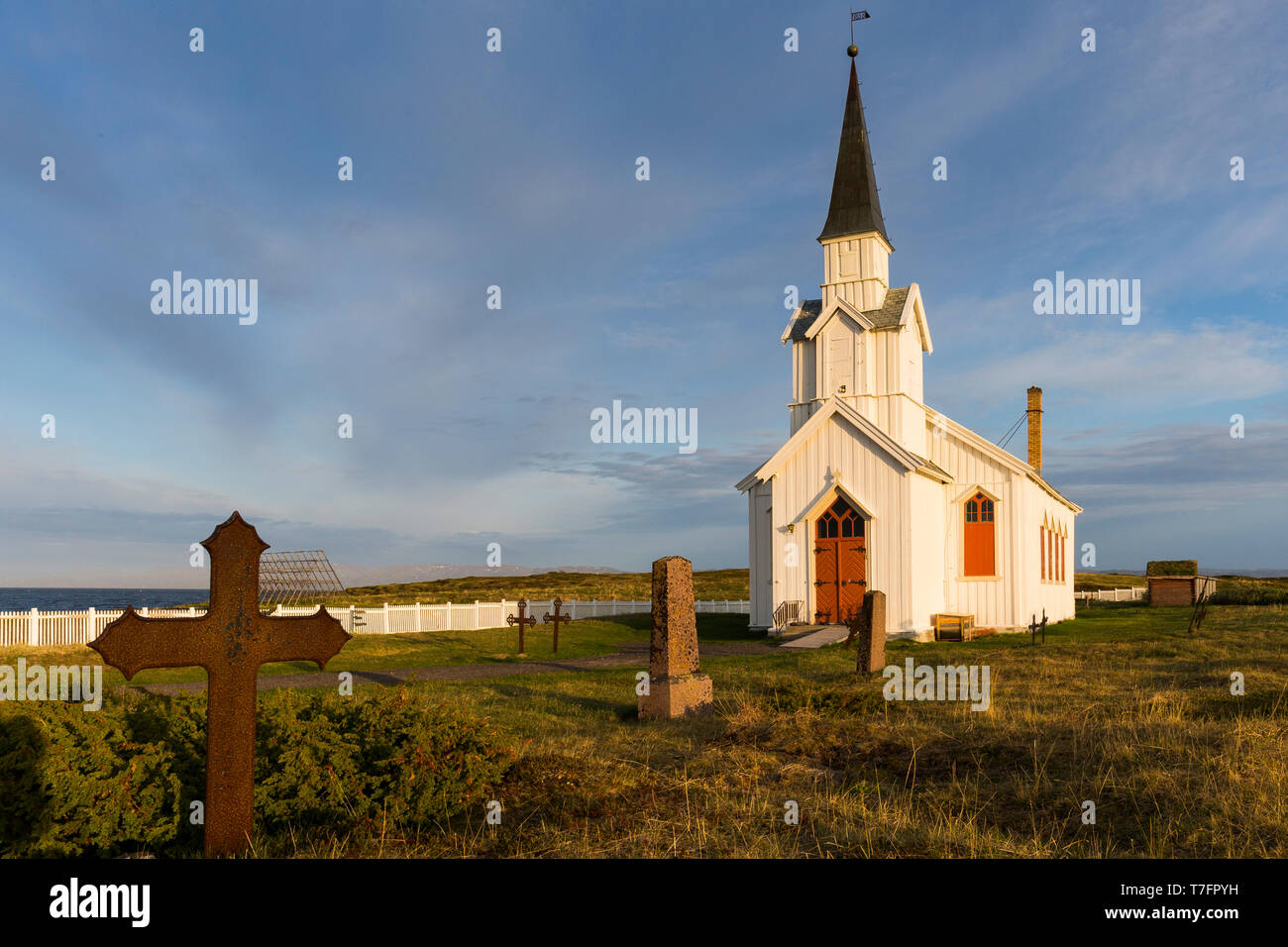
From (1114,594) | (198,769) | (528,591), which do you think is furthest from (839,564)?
(528,591)

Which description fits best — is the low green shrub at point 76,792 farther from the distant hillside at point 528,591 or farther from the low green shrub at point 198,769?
the distant hillside at point 528,591

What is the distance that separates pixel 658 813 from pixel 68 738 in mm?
3734

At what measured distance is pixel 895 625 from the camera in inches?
879

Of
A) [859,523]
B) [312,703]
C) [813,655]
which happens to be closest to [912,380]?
[859,523]

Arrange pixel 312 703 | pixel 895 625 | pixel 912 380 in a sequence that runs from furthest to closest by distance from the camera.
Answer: pixel 912 380 < pixel 895 625 < pixel 312 703

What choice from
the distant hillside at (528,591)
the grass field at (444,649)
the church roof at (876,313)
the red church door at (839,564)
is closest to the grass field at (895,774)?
the grass field at (444,649)

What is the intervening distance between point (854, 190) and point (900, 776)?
2469 centimetres

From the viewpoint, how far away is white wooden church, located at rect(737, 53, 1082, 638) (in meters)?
22.8

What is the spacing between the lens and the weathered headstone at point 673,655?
34.1ft

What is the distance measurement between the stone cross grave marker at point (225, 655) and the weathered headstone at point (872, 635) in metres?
10.5

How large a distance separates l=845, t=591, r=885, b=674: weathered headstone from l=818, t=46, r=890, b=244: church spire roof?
16.7 meters
